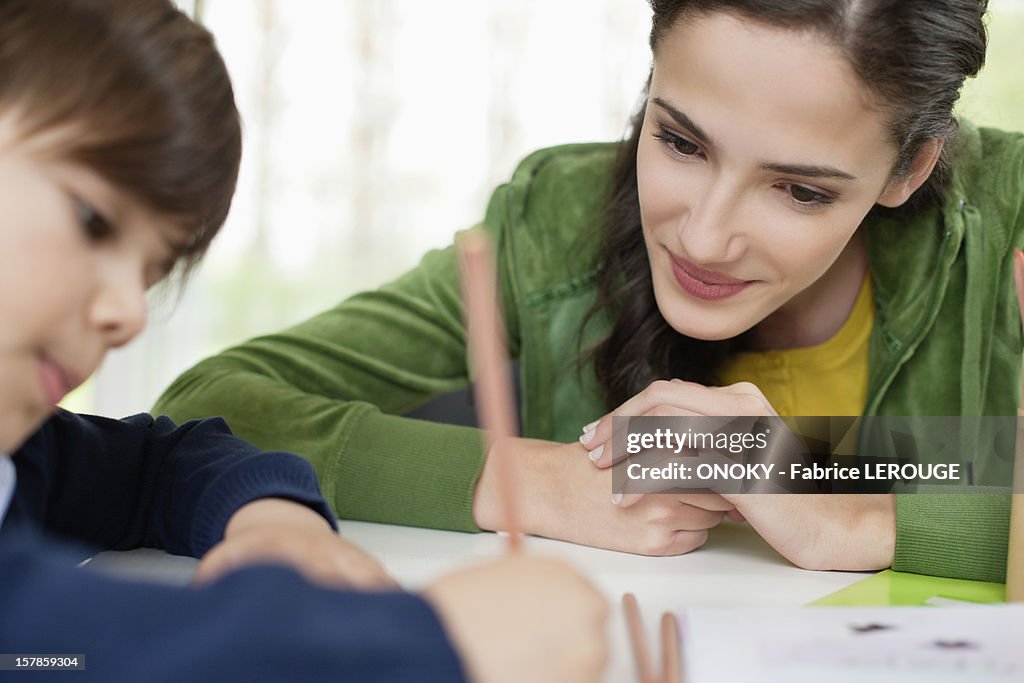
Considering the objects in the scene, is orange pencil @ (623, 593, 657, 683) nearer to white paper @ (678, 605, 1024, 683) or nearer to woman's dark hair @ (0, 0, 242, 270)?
white paper @ (678, 605, 1024, 683)

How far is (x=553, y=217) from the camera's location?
1.29 meters

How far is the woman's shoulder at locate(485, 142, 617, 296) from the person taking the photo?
1263 millimetres

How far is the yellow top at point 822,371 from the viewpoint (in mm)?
1232

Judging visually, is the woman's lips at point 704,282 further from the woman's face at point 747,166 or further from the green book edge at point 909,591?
the green book edge at point 909,591

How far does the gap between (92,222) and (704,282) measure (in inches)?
23.4

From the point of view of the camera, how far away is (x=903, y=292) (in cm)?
118

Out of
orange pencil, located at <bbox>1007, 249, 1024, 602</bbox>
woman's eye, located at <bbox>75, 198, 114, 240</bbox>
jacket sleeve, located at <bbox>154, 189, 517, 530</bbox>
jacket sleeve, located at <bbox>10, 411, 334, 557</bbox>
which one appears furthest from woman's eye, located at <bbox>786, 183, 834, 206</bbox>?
woman's eye, located at <bbox>75, 198, 114, 240</bbox>

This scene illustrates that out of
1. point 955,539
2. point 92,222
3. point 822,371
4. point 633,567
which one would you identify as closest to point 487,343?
point 92,222

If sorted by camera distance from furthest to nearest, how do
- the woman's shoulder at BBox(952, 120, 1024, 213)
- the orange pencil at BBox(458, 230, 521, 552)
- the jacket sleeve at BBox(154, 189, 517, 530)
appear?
the woman's shoulder at BBox(952, 120, 1024, 213) → the jacket sleeve at BBox(154, 189, 517, 530) → the orange pencil at BBox(458, 230, 521, 552)

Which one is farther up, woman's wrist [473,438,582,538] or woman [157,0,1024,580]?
woman [157,0,1024,580]

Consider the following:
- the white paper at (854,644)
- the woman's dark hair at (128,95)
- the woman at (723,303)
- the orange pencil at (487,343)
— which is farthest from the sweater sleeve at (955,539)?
the woman's dark hair at (128,95)

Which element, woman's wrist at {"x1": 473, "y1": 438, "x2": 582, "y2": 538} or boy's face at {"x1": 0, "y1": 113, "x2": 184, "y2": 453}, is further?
woman's wrist at {"x1": 473, "y1": 438, "x2": 582, "y2": 538}

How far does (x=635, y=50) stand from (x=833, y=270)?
120 centimetres

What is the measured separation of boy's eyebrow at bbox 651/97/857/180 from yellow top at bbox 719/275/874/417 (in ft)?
1.11
